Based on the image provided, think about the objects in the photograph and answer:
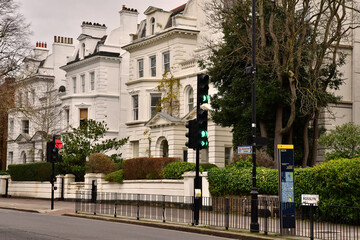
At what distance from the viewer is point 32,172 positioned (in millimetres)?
45375

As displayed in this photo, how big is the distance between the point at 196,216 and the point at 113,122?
121 ft

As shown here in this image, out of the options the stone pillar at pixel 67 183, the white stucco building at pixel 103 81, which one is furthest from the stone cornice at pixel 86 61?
the stone pillar at pixel 67 183

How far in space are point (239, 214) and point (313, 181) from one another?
13.6 ft

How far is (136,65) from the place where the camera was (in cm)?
5128

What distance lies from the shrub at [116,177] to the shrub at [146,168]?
1.18 feet

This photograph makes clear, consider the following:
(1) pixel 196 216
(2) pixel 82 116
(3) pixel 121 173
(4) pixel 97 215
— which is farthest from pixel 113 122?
(1) pixel 196 216

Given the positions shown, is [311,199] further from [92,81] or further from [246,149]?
[92,81]

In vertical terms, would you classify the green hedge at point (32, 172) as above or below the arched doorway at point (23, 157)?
below

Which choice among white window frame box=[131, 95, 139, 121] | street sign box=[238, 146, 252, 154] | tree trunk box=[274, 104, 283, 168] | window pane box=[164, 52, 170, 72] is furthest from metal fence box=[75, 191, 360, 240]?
white window frame box=[131, 95, 139, 121]

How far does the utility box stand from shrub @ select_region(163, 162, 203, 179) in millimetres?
15502

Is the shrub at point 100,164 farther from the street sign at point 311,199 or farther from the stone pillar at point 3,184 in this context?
the street sign at point 311,199

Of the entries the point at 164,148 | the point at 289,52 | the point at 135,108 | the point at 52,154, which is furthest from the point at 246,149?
the point at 135,108

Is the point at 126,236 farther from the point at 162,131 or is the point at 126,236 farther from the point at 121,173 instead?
the point at 162,131

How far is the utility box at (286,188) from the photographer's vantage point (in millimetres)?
17000
